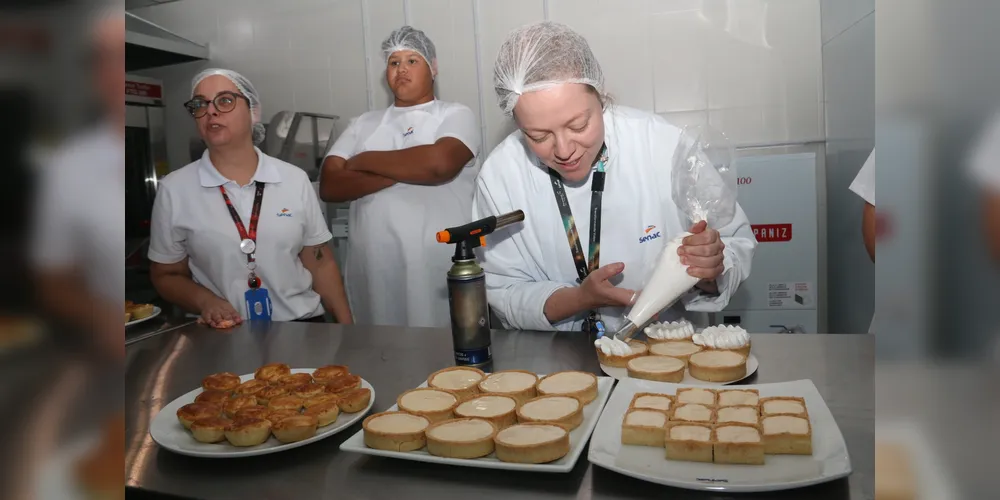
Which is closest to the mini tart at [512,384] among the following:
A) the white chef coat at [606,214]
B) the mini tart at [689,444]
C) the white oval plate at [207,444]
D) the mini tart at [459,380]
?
the mini tart at [459,380]

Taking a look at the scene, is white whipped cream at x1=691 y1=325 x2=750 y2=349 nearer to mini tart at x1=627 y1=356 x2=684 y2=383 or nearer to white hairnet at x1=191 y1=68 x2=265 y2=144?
mini tart at x1=627 y1=356 x2=684 y2=383

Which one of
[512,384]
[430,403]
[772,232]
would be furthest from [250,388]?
[772,232]

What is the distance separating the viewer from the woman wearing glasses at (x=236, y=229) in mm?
2666

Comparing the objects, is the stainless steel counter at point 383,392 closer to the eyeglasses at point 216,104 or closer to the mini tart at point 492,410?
the mini tart at point 492,410

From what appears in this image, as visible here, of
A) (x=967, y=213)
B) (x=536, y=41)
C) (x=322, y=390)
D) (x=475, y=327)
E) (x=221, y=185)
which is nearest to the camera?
(x=967, y=213)

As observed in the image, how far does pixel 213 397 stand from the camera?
1363 mm

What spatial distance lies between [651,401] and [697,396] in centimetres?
8

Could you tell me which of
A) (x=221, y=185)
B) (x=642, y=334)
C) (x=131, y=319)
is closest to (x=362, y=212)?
(x=221, y=185)

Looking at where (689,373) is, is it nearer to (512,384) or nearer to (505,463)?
(512,384)

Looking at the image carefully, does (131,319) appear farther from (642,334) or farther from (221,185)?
(642,334)

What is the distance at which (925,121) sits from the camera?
217 millimetres

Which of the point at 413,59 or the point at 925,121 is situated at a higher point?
the point at 413,59

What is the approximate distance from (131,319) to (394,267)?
1.34 metres

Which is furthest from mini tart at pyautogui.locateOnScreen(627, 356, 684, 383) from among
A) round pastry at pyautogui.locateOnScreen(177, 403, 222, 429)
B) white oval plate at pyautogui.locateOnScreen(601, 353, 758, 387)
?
round pastry at pyautogui.locateOnScreen(177, 403, 222, 429)
